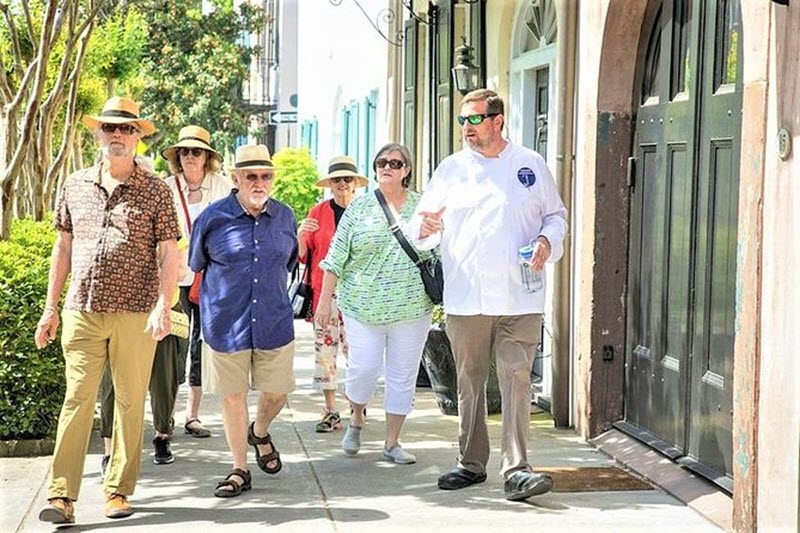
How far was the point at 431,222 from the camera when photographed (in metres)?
7.63

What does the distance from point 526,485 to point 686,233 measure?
166cm

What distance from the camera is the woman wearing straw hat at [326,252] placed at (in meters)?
9.88

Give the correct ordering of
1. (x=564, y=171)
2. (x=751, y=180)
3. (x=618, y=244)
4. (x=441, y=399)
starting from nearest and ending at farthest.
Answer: (x=751, y=180) < (x=618, y=244) < (x=564, y=171) < (x=441, y=399)

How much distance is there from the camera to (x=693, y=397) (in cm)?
800

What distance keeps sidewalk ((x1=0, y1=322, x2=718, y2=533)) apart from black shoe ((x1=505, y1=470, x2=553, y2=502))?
0.06 meters

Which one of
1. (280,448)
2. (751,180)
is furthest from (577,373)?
(751,180)

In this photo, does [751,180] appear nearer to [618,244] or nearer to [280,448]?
[618,244]

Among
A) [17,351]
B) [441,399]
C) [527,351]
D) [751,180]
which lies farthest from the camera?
[441,399]

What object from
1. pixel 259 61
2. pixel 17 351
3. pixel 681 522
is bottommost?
pixel 681 522

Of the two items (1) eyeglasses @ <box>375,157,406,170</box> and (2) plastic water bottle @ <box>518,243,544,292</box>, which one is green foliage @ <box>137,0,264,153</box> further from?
(2) plastic water bottle @ <box>518,243,544,292</box>

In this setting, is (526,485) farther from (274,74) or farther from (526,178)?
(274,74)

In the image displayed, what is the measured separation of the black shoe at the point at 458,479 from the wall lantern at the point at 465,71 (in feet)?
17.4

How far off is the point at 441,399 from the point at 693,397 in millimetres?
2757

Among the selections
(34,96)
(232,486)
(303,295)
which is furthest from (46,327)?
(34,96)
